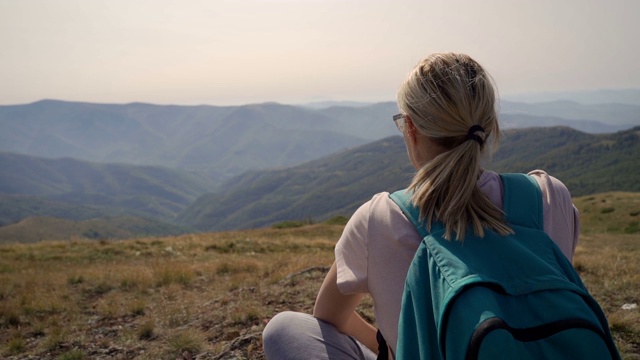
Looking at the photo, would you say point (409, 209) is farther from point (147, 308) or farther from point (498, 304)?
point (147, 308)

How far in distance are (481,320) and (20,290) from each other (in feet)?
31.4

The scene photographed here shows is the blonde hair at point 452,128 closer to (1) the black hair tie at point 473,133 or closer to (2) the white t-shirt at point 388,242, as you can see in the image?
(1) the black hair tie at point 473,133

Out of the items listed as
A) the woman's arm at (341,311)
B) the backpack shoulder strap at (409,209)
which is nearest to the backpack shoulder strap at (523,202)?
the backpack shoulder strap at (409,209)

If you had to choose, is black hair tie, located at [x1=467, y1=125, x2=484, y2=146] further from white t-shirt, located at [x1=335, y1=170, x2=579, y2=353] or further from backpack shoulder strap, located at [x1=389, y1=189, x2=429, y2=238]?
backpack shoulder strap, located at [x1=389, y1=189, x2=429, y2=238]

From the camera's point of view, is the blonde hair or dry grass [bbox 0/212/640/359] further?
dry grass [bbox 0/212/640/359]

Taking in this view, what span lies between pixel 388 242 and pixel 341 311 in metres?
0.84

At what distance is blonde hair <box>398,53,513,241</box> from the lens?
1.81 metres

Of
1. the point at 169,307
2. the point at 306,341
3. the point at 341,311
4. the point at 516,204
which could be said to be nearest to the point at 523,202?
the point at 516,204

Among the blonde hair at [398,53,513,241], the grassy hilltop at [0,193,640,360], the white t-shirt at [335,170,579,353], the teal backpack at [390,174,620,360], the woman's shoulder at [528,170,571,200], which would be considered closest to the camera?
the teal backpack at [390,174,620,360]

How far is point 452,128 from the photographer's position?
197 centimetres

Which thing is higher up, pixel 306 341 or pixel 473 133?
pixel 473 133

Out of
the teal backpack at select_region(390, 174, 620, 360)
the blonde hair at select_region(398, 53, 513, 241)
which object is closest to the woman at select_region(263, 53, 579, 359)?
the blonde hair at select_region(398, 53, 513, 241)

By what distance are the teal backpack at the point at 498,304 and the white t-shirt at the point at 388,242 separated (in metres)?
0.20

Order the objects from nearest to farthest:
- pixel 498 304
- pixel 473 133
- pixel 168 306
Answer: pixel 498 304 → pixel 473 133 → pixel 168 306
